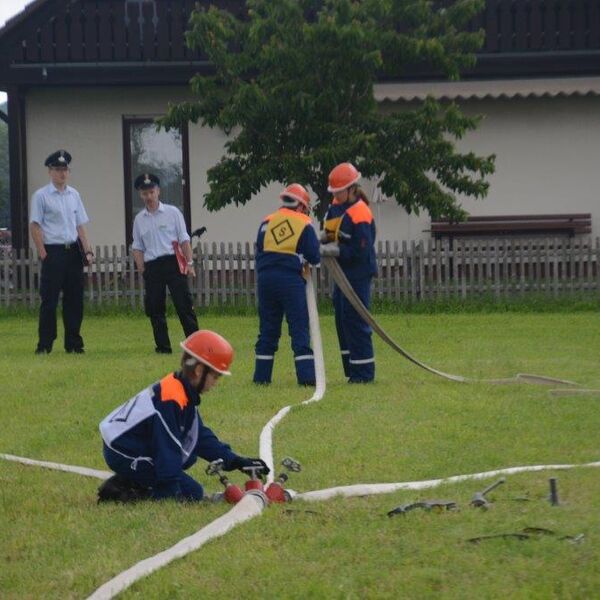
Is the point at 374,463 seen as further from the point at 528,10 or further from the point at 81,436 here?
the point at 528,10

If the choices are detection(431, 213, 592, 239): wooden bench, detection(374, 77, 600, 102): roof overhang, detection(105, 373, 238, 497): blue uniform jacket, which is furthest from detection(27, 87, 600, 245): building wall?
detection(105, 373, 238, 497): blue uniform jacket

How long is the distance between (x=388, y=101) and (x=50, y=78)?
18.8 feet

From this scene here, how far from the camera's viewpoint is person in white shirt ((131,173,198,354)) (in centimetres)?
1566

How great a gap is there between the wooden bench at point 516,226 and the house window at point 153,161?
4.50m

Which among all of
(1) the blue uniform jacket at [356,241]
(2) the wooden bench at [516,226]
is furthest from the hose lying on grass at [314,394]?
(2) the wooden bench at [516,226]

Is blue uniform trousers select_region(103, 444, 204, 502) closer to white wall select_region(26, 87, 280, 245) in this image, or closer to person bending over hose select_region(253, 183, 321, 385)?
person bending over hose select_region(253, 183, 321, 385)

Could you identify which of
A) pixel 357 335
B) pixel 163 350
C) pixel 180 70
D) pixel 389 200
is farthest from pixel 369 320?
pixel 180 70

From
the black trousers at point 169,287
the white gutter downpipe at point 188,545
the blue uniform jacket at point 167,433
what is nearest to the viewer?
the white gutter downpipe at point 188,545

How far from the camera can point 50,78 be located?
83.5 feet

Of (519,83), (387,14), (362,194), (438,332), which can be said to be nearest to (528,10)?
(519,83)

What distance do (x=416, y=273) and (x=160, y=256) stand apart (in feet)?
26.2

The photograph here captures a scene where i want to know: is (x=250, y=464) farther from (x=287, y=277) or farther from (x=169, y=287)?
(x=169, y=287)

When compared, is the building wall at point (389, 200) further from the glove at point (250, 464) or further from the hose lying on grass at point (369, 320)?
the glove at point (250, 464)

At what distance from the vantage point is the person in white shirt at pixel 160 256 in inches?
616
